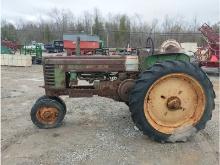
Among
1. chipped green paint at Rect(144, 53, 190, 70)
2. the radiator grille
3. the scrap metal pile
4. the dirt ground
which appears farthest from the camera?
the scrap metal pile

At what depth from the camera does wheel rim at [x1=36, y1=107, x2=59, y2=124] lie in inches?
218

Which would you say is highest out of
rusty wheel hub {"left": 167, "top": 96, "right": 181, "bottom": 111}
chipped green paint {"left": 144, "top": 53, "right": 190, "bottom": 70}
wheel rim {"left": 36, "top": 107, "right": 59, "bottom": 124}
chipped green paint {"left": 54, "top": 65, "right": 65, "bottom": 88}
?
chipped green paint {"left": 144, "top": 53, "right": 190, "bottom": 70}

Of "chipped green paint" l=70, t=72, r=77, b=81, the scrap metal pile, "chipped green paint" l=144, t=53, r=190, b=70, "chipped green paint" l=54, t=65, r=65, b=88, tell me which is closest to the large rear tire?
"chipped green paint" l=144, t=53, r=190, b=70

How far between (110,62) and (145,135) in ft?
4.50

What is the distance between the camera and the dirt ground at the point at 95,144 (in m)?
4.33

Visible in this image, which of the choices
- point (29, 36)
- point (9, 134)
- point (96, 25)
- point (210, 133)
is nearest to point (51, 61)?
point (9, 134)

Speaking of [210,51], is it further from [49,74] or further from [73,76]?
[49,74]

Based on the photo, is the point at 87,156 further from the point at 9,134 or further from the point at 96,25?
the point at 96,25

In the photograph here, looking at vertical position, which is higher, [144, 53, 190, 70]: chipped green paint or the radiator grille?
[144, 53, 190, 70]: chipped green paint

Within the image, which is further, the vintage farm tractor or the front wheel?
the front wheel

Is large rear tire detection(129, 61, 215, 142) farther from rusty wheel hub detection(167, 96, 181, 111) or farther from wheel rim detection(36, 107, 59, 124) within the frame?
wheel rim detection(36, 107, 59, 124)

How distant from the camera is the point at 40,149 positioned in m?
4.65

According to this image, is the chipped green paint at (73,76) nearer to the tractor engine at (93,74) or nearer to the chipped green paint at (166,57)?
the tractor engine at (93,74)

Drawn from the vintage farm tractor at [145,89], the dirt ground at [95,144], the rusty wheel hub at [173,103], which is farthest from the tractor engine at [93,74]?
the rusty wheel hub at [173,103]
